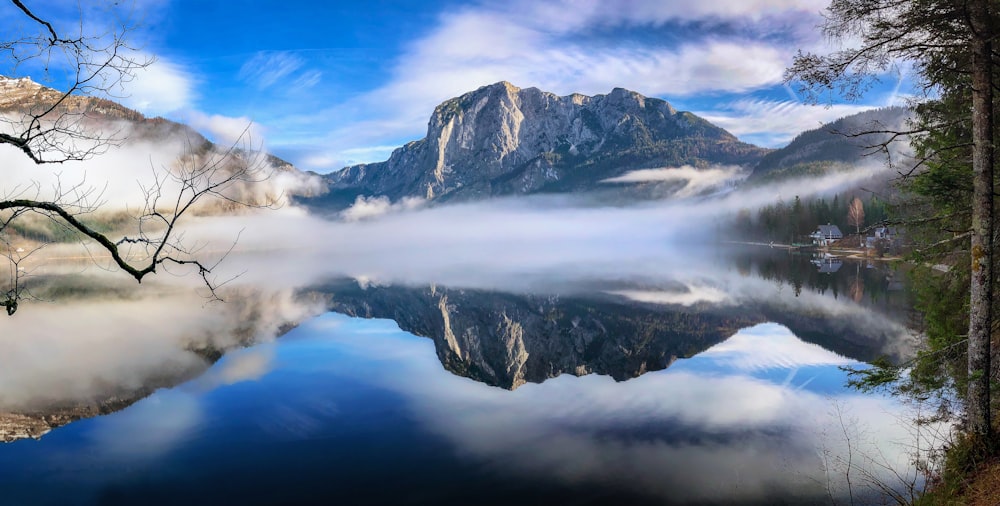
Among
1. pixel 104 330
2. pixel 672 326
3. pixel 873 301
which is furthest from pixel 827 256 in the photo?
pixel 104 330

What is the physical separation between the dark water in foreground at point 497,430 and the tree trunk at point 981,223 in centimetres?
330

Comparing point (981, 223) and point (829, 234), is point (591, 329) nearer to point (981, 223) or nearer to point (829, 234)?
point (981, 223)

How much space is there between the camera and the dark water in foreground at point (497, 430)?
13.7 meters

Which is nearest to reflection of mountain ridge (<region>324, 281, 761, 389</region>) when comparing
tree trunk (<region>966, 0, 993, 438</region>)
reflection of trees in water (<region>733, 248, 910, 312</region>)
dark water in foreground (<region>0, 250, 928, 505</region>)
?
dark water in foreground (<region>0, 250, 928, 505</region>)

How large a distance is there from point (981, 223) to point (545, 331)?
1167 inches

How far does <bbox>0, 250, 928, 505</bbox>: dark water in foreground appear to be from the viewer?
13.7 metres

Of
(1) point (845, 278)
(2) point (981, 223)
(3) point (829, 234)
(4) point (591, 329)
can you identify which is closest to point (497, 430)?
(2) point (981, 223)

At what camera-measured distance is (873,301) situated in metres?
42.5

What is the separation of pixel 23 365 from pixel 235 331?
12016 millimetres

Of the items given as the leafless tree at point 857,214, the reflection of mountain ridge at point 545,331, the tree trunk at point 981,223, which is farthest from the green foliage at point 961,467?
the leafless tree at point 857,214

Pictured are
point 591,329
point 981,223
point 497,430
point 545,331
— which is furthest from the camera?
point 545,331

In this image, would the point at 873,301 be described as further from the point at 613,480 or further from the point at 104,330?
the point at 104,330

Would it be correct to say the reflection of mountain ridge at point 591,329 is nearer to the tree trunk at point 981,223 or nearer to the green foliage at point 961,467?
the green foliage at point 961,467

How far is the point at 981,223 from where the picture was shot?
346 inches
